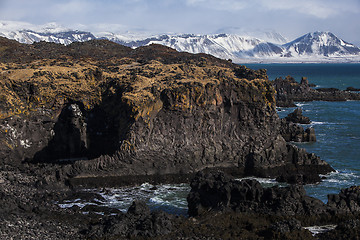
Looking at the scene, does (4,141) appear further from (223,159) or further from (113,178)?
(223,159)

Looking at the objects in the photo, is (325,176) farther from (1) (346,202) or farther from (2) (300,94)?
(2) (300,94)

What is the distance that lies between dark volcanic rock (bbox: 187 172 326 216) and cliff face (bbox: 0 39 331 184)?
9.85 metres

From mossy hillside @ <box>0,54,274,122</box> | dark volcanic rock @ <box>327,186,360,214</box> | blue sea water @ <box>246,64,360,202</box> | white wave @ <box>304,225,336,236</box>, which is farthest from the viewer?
mossy hillside @ <box>0,54,274,122</box>

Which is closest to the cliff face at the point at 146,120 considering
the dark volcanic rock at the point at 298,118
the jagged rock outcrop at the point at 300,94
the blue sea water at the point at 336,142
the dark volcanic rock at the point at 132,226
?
the blue sea water at the point at 336,142

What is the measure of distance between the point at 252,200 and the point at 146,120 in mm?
14527

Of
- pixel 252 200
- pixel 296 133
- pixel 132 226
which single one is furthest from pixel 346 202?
pixel 296 133

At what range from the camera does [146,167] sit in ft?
131

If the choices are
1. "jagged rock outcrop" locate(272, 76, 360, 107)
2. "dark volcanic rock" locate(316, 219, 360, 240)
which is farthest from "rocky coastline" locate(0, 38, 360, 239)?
"jagged rock outcrop" locate(272, 76, 360, 107)

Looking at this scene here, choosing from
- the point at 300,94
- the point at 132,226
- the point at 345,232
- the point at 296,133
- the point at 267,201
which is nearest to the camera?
the point at 345,232

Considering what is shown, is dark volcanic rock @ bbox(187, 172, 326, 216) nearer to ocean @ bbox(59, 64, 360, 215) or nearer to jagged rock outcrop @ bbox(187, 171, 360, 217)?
jagged rock outcrop @ bbox(187, 171, 360, 217)

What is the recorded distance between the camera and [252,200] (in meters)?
30.1

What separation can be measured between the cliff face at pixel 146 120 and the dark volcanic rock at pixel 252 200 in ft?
32.3

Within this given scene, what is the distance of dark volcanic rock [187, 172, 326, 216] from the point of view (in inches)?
1150

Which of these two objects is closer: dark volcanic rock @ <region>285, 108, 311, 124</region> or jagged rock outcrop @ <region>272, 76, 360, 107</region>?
dark volcanic rock @ <region>285, 108, 311, 124</region>
